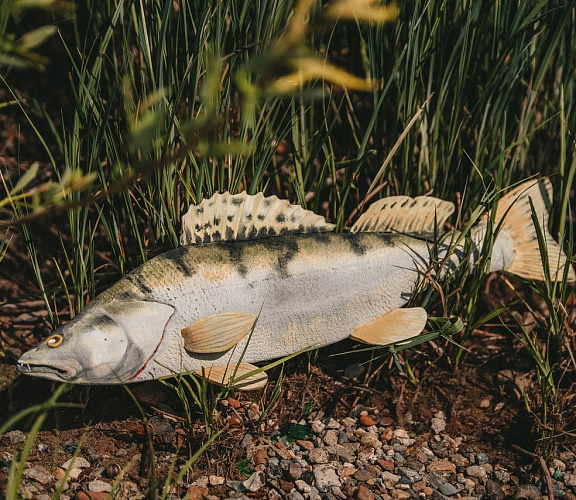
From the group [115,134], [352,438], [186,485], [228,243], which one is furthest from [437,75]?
[186,485]

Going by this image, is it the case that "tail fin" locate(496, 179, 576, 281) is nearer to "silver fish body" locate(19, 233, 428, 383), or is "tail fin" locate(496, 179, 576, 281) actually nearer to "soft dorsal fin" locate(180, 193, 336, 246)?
"silver fish body" locate(19, 233, 428, 383)

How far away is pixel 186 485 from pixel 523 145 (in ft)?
7.44

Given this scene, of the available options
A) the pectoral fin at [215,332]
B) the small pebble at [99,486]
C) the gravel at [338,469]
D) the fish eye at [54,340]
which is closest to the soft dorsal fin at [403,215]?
the pectoral fin at [215,332]

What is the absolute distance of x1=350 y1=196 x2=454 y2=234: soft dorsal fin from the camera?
8.88 ft

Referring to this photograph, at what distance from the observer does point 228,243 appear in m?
2.49

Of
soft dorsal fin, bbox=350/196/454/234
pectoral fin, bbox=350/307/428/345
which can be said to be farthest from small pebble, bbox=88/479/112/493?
soft dorsal fin, bbox=350/196/454/234

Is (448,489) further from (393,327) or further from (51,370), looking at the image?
(51,370)

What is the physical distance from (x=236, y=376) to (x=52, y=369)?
0.70m

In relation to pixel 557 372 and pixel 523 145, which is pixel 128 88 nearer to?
pixel 523 145

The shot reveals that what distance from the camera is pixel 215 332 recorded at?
92.7 inches

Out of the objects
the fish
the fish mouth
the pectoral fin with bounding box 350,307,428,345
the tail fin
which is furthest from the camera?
the tail fin

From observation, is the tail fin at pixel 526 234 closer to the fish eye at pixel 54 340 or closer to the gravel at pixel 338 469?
the gravel at pixel 338 469

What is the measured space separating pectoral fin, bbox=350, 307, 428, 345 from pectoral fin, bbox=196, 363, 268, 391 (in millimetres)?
441

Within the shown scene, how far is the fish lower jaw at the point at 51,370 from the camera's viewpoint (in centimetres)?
217
